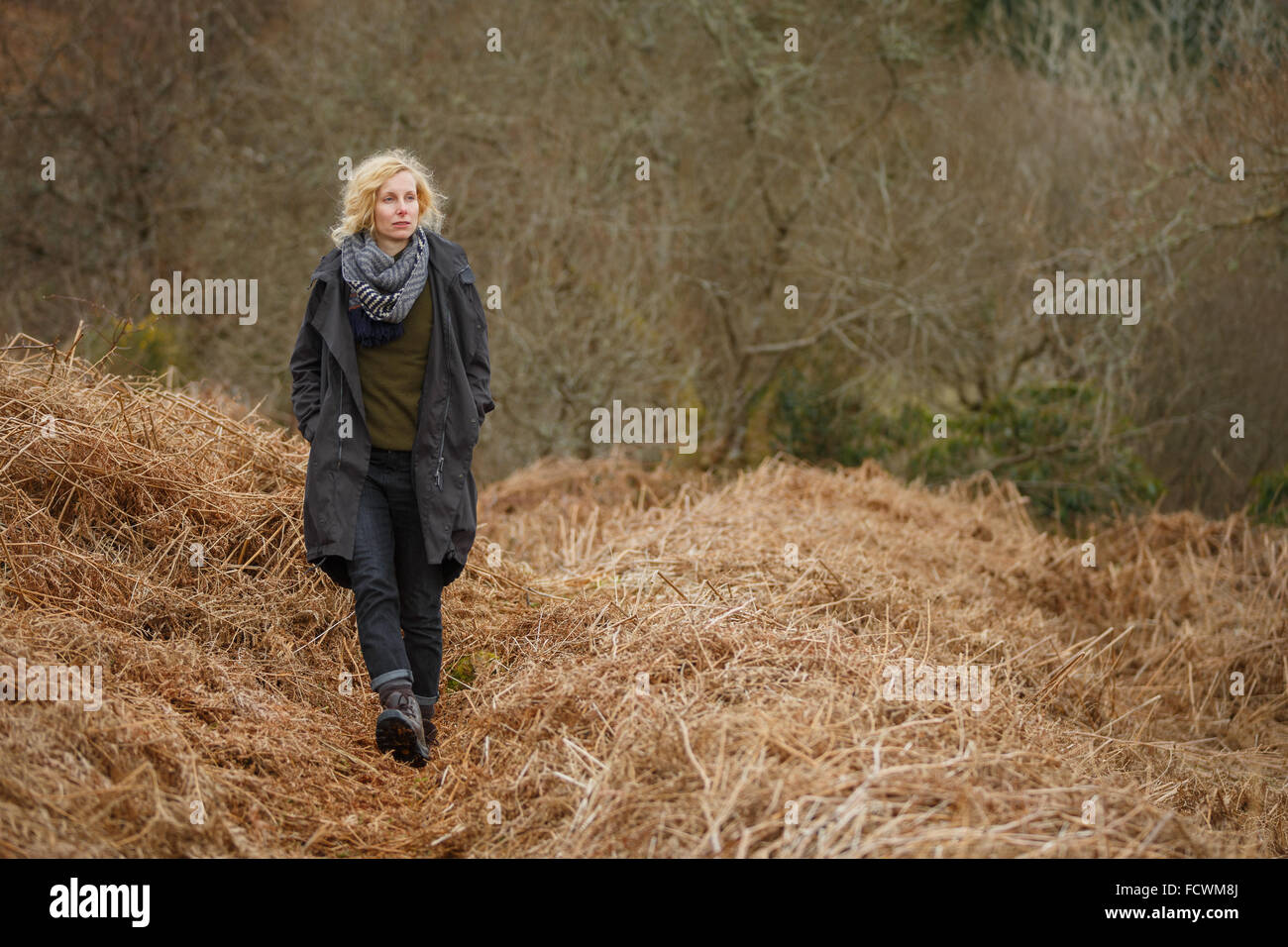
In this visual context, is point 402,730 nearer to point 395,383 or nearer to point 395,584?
point 395,584

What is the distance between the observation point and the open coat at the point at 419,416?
12.5ft

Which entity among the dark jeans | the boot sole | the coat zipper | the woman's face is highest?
the woman's face

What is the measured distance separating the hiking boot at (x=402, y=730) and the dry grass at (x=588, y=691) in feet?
0.22

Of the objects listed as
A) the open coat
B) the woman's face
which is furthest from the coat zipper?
the woman's face

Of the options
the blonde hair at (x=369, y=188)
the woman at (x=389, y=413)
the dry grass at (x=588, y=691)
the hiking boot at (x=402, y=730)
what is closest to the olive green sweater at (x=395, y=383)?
the woman at (x=389, y=413)

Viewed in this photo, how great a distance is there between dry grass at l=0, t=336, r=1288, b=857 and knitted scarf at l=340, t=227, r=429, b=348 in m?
1.22

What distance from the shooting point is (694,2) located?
39.7 ft

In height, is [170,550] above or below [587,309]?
below

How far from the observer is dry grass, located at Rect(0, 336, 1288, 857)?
298 cm

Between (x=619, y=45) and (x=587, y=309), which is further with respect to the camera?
(x=619, y=45)

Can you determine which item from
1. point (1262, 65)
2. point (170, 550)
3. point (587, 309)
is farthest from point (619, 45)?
point (170, 550)

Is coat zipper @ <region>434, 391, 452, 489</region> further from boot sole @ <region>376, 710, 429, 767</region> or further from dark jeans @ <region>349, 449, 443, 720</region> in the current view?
boot sole @ <region>376, 710, 429, 767</region>
